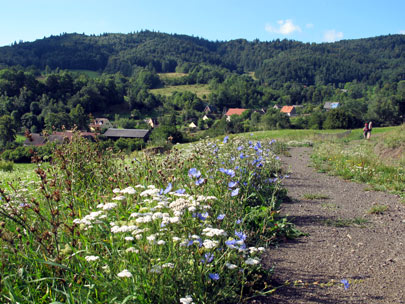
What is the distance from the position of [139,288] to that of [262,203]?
264 cm

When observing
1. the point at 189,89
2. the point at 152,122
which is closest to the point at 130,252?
the point at 152,122

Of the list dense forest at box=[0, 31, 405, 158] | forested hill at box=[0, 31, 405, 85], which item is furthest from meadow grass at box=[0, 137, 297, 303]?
forested hill at box=[0, 31, 405, 85]

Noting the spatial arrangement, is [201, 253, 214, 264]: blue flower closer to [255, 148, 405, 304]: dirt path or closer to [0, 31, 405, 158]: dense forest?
[255, 148, 405, 304]: dirt path

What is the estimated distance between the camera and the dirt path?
2.58 m

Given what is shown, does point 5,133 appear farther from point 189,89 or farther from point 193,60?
point 193,60

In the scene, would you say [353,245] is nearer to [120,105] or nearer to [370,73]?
[120,105]

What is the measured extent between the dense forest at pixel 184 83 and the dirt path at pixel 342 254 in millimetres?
5515

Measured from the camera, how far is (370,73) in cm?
14525

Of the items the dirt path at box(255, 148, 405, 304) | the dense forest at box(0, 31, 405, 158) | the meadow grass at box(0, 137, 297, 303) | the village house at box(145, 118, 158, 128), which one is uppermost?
the dense forest at box(0, 31, 405, 158)

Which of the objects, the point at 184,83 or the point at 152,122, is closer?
the point at 152,122

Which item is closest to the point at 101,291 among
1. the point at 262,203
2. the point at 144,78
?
the point at 262,203

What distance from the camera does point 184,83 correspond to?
122 meters

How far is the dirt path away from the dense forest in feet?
18.1

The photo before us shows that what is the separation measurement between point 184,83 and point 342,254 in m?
122
